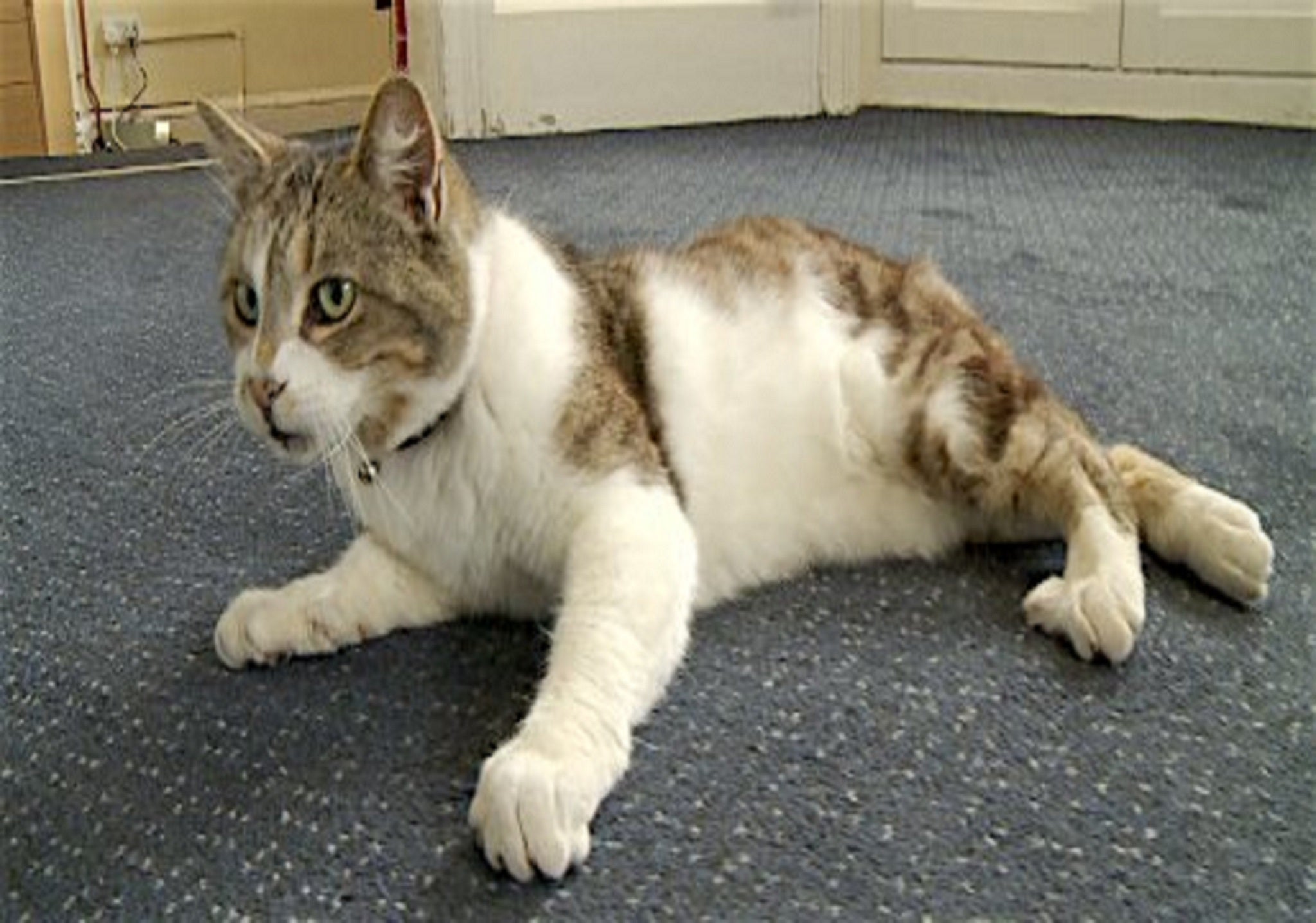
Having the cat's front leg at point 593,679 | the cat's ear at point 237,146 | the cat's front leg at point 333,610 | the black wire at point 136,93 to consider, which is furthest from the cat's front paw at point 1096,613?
the black wire at point 136,93

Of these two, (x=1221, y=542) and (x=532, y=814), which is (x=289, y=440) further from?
(x=1221, y=542)

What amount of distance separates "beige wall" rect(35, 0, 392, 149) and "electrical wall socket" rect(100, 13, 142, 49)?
1 centimetres

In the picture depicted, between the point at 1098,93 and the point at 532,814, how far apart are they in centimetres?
318

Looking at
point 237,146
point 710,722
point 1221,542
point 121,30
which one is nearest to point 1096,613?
point 1221,542

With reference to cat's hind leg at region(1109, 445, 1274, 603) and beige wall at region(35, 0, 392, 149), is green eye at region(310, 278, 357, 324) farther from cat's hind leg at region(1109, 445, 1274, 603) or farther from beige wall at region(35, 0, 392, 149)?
beige wall at region(35, 0, 392, 149)

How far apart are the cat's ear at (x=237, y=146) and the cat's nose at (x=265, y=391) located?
24 cm

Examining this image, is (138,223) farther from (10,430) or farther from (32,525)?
(32,525)

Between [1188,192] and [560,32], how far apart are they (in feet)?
4.96

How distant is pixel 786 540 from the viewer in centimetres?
142

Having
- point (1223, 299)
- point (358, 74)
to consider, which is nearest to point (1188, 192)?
point (1223, 299)

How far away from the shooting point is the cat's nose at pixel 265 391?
1.13 meters

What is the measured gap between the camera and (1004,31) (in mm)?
3771

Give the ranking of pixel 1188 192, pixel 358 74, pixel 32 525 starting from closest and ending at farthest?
pixel 32 525
pixel 1188 192
pixel 358 74

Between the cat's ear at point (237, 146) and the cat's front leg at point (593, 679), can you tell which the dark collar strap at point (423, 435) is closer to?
the cat's front leg at point (593, 679)
